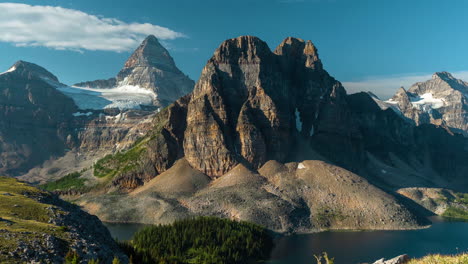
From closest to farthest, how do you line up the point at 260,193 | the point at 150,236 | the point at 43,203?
the point at 43,203, the point at 150,236, the point at 260,193

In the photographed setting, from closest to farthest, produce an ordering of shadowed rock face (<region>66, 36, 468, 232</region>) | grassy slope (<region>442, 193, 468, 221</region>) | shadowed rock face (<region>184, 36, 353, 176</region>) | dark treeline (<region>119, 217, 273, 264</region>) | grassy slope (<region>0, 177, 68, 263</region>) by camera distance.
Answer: grassy slope (<region>0, 177, 68, 263</region>), dark treeline (<region>119, 217, 273, 264</region>), shadowed rock face (<region>66, 36, 468, 232</region>), grassy slope (<region>442, 193, 468, 221</region>), shadowed rock face (<region>184, 36, 353, 176</region>)

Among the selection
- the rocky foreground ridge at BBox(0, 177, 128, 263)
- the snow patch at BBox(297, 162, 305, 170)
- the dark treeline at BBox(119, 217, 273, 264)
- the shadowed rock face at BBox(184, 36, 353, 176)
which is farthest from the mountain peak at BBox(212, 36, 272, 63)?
the rocky foreground ridge at BBox(0, 177, 128, 263)

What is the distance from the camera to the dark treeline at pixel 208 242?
89762mm

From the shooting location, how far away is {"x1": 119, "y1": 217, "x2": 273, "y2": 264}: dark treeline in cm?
8976

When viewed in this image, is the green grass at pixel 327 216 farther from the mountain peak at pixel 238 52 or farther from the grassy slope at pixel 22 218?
the grassy slope at pixel 22 218

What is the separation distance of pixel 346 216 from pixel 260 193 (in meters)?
31.7

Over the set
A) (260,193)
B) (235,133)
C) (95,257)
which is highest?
(235,133)

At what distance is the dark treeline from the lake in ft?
18.2

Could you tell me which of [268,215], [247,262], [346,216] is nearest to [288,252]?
[247,262]

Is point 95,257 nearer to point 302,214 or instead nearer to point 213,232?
point 213,232

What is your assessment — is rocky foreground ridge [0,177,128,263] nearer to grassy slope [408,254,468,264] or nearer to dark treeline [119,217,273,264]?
dark treeline [119,217,273,264]

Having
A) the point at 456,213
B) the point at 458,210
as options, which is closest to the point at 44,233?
the point at 456,213

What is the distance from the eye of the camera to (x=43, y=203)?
5988 centimetres

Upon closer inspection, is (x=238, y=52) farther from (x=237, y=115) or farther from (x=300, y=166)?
(x=300, y=166)
